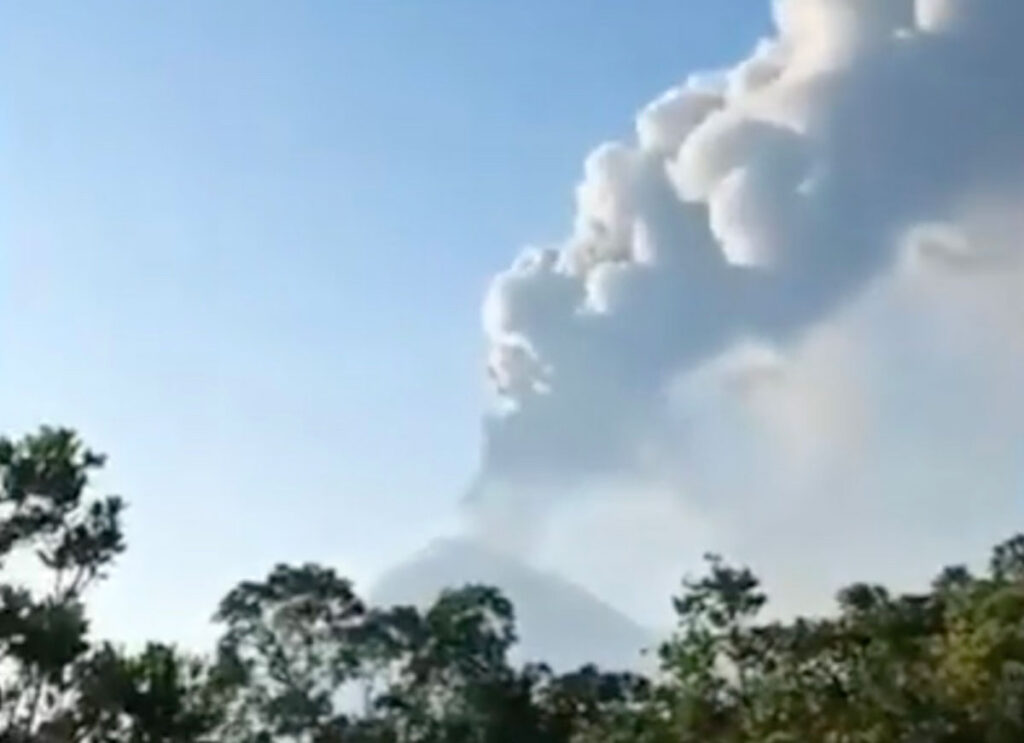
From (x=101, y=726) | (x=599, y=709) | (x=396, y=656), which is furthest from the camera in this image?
(x=396, y=656)

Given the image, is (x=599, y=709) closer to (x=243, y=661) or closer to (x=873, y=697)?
(x=243, y=661)

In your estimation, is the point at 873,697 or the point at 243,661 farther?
the point at 243,661

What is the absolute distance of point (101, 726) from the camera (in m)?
27.1

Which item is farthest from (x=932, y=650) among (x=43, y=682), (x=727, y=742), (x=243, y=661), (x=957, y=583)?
(x=243, y=661)

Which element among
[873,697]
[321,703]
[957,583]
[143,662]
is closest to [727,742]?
[873,697]

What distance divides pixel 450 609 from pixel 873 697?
61.8ft

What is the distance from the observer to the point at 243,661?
157 feet

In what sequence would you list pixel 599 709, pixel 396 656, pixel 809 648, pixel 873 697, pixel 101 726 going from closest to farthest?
1. pixel 101 726
2. pixel 873 697
3. pixel 809 648
4. pixel 599 709
5. pixel 396 656

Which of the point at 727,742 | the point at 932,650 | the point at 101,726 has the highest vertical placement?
the point at 932,650

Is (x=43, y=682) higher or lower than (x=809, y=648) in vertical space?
lower

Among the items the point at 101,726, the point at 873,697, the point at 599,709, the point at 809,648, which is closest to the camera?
the point at 101,726

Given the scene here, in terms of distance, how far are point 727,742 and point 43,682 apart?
13.9 meters

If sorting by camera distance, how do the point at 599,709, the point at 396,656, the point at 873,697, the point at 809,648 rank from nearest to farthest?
the point at 873,697 < the point at 809,648 < the point at 599,709 < the point at 396,656

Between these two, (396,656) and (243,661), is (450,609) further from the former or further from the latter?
(243,661)
